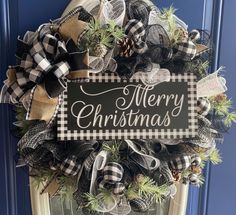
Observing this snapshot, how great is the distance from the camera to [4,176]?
818 millimetres

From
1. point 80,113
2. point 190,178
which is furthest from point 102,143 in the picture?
point 190,178

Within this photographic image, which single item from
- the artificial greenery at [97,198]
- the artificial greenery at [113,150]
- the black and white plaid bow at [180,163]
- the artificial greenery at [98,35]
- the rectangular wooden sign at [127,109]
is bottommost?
the artificial greenery at [97,198]

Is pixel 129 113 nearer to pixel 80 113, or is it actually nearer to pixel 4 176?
pixel 80 113

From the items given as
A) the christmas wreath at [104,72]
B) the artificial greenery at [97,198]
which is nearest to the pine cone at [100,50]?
the christmas wreath at [104,72]

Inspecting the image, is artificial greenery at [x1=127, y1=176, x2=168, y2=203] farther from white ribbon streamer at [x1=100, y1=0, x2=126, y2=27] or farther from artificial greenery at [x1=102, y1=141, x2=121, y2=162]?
white ribbon streamer at [x1=100, y1=0, x2=126, y2=27]

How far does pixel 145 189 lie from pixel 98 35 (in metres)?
0.27

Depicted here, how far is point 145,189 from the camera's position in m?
0.69

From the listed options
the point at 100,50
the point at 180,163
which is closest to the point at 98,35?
the point at 100,50

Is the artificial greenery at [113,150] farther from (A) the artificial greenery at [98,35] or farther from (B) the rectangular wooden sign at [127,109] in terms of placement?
(A) the artificial greenery at [98,35]

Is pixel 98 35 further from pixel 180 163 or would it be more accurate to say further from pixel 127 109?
pixel 180 163

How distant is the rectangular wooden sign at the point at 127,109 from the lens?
2.33ft

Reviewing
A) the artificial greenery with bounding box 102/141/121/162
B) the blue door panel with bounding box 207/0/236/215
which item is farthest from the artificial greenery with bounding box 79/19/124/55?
the blue door panel with bounding box 207/0/236/215

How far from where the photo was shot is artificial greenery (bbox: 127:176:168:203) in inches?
27.4

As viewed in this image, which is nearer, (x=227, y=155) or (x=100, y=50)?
(x=100, y=50)
